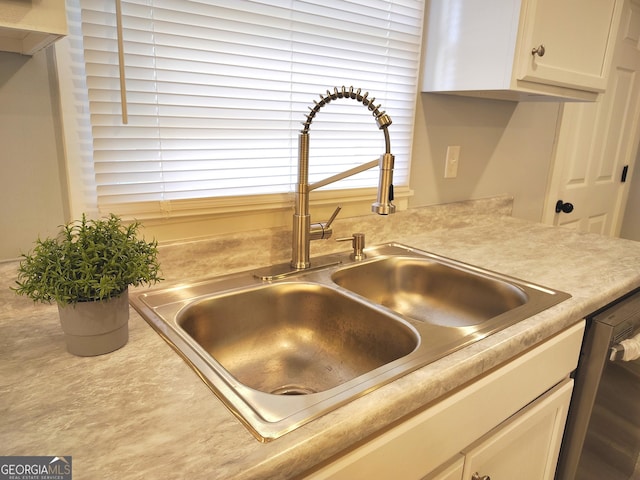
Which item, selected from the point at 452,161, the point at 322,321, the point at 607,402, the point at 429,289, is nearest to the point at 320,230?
the point at 322,321

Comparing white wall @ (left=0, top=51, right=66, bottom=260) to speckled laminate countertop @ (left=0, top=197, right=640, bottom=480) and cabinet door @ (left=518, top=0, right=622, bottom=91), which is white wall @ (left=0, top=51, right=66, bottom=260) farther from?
cabinet door @ (left=518, top=0, right=622, bottom=91)

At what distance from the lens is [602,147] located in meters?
2.39

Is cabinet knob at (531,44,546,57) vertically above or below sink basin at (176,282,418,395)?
above

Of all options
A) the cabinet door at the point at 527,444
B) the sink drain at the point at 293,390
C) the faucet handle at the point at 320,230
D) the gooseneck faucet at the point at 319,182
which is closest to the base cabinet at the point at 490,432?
the cabinet door at the point at 527,444

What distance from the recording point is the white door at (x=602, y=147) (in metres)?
2.16

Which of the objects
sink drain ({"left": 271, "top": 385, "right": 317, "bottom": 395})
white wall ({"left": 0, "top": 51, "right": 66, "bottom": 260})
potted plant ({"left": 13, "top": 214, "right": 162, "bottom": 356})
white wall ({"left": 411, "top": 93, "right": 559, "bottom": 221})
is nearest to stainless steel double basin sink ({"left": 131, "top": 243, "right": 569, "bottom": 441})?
sink drain ({"left": 271, "top": 385, "right": 317, "bottom": 395})

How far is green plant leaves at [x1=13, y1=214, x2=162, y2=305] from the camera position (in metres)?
0.63

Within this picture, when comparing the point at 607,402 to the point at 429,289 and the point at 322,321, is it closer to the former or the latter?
the point at 429,289

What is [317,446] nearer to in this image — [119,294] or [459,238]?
[119,294]

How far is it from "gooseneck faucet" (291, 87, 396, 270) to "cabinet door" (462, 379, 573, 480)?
21.2 inches

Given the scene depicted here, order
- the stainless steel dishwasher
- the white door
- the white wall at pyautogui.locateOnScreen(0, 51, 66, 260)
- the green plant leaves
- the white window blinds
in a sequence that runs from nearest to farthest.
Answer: the green plant leaves < the white wall at pyautogui.locateOnScreen(0, 51, 66, 260) < the white window blinds < the stainless steel dishwasher < the white door

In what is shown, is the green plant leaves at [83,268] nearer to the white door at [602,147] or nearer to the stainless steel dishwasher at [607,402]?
the stainless steel dishwasher at [607,402]

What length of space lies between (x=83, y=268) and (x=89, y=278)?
2 centimetres

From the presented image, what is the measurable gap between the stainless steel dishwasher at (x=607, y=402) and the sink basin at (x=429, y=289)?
0.84 feet
